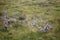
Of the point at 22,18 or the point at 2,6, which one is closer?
the point at 22,18

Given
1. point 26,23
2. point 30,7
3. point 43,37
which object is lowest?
point 43,37

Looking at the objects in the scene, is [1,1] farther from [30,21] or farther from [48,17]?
[48,17]

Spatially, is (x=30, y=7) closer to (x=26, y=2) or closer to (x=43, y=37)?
(x=26, y=2)

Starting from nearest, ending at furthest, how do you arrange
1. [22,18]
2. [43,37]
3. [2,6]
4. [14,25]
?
[43,37], [14,25], [22,18], [2,6]

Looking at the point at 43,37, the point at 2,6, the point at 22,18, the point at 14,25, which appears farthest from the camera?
the point at 2,6

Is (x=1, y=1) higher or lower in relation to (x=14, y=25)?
higher

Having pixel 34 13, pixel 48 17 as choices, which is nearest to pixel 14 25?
pixel 34 13
